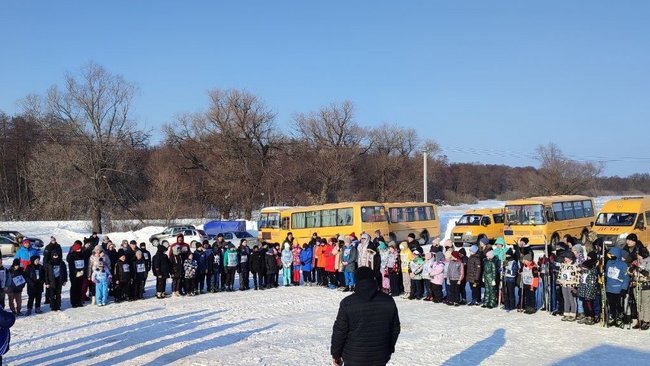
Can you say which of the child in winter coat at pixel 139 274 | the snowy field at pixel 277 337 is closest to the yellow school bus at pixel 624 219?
the snowy field at pixel 277 337

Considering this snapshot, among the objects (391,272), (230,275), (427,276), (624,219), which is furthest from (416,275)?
(624,219)

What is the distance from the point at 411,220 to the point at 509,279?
1958 centimetres

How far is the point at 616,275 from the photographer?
11227 mm

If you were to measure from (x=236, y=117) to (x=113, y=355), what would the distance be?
5412 centimetres

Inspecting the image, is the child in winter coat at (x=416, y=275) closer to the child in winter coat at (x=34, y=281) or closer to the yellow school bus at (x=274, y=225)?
the child in winter coat at (x=34, y=281)

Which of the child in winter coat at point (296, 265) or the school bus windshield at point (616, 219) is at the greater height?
the school bus windshield at point (616, 219)

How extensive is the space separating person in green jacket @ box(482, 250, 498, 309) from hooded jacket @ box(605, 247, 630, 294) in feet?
9.88

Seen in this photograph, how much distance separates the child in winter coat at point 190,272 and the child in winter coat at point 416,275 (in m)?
6.59

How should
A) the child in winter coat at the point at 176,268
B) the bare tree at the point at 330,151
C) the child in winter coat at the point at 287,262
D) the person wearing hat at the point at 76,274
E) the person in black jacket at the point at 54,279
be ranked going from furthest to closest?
the bare tree at the point at 330,151 < the child in winter coat at the point at 287,262 < the child in winter coat at the point at 176,268 < the person wearing hat at the point at 76,274 < the person in black jacket at the point at 54,279

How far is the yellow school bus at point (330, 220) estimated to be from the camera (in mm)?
28719

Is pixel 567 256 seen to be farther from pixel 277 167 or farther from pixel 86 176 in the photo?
pixel 277 167

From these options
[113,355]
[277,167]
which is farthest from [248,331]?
[277,167]

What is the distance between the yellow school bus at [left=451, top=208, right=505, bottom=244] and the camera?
32.0m

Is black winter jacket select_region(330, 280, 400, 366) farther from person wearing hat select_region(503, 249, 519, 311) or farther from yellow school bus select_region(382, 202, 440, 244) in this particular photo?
yellow school bus select_region(382, 202, 440, 244)
